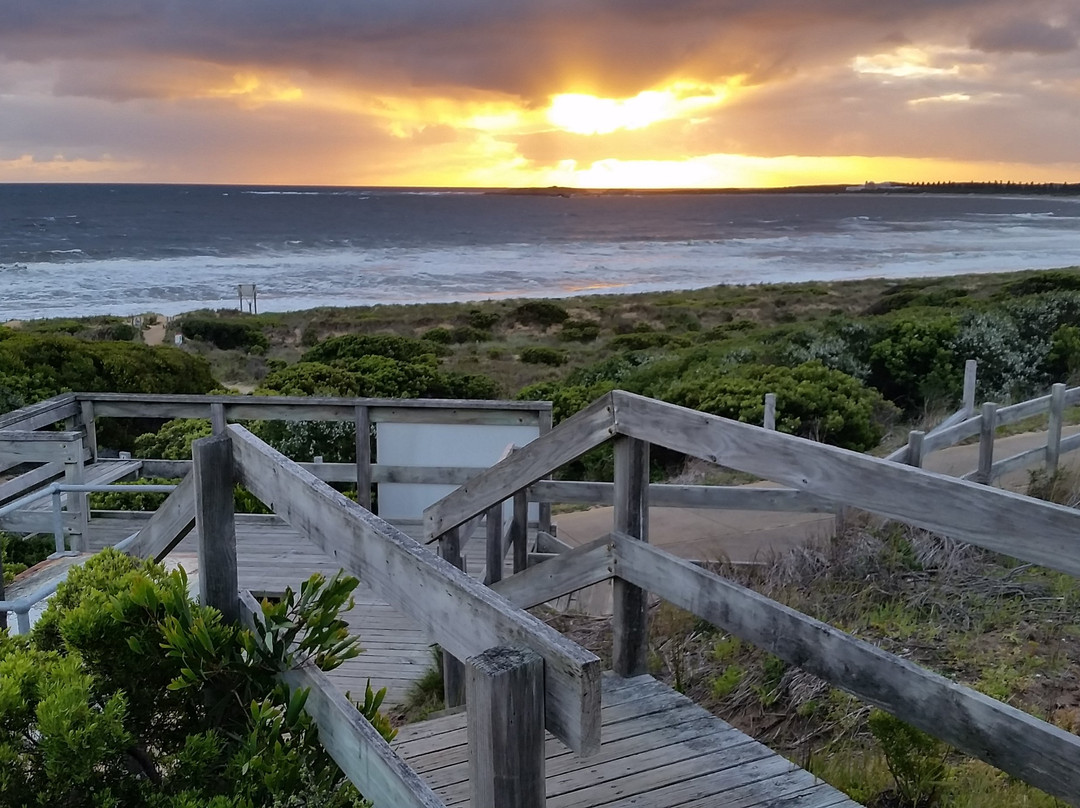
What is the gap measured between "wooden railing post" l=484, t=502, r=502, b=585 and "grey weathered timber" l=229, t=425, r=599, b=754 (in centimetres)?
237

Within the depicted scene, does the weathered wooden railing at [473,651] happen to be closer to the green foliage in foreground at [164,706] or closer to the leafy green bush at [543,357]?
the green foliage in foreground at [164,706]

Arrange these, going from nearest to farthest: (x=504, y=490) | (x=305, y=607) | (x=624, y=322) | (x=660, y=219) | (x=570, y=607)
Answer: (x=305, y=607) → (x=504, y=490) → (x=570, y=607) → (x=624, y=322) → (x=660, y=219)

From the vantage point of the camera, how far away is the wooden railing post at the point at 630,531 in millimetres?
3254

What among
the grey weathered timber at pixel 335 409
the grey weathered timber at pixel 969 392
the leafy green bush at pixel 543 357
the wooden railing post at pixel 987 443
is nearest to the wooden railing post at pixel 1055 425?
the wooden railing post at pixel 987 443

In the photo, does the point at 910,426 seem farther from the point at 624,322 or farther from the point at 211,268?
the point at 211,268

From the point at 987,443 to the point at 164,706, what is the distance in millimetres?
7139

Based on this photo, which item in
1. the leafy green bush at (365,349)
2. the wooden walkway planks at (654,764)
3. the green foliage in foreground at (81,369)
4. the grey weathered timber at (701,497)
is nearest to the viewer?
the wooden walkway planks at (654,764)

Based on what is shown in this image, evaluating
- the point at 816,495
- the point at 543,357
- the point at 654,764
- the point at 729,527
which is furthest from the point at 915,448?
the point at 543,357

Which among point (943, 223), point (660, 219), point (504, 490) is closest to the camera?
point (504, 490)

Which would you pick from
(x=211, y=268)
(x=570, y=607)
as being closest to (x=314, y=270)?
(x=211, y=268)

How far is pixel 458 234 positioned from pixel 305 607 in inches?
4422

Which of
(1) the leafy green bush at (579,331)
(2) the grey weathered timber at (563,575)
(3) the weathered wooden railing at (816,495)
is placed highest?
(3) the weathered wooden railing at (816,495)

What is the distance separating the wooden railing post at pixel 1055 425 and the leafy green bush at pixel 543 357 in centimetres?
1792

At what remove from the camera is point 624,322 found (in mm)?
38688
